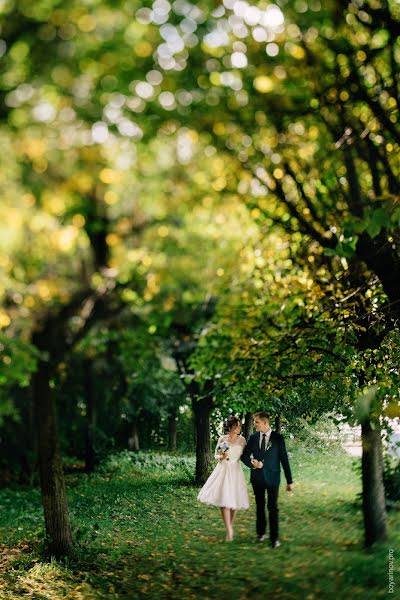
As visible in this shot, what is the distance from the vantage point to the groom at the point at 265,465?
8.22 metres

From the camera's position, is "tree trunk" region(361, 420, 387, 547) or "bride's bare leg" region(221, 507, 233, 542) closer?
"tree trunk" region(361, 420, 387, 547)

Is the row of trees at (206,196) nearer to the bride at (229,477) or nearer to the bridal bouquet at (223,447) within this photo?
the bride at (229,477)

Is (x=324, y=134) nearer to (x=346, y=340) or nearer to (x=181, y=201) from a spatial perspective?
(x=181, y=201)

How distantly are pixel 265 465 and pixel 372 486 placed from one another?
150cm

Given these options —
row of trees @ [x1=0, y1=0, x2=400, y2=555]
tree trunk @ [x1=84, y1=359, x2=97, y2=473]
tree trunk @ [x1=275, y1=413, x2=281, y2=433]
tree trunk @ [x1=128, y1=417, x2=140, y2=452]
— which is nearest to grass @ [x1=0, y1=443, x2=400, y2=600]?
tree trunk @ [x1=275, y1=413, x2=281, y2=433]

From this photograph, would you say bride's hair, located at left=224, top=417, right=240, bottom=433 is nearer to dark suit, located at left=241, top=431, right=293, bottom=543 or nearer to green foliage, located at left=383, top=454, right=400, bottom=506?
dark suit, located at left=241, top=431, right=293, bottom=543

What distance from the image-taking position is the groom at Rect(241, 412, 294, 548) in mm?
8219

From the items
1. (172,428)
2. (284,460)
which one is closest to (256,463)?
(284,460)

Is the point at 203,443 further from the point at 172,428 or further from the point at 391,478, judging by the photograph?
the point at 391,478

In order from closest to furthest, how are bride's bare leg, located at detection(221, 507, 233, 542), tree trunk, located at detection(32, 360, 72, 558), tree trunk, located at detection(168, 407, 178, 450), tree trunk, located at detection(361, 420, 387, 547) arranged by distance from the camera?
tree trunk, located at detection(361, 420, 387, 547) < bride's bare leg, located at detection(221, 507, 233, 542) < tree trunk, located at detection(32, 360, 72, 558) < tree trunk, located at detection(168, 407, 178, 450)

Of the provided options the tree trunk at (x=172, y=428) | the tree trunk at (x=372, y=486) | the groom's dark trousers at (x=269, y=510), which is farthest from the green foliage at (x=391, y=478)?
the tree trunk at (x=172, y=428)

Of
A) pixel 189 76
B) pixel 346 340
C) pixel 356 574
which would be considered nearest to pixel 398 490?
pixel 356 574

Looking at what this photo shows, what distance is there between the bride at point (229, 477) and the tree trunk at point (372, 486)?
172 cm

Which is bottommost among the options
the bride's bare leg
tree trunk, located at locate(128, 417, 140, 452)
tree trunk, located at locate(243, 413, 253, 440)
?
tree trunk, located at locate(128, 417, 140, 452)
